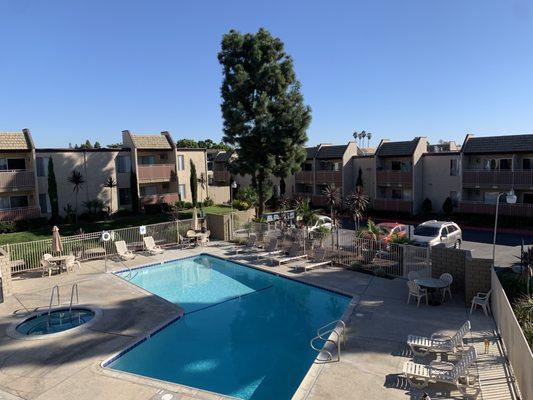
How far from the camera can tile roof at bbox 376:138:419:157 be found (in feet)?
122

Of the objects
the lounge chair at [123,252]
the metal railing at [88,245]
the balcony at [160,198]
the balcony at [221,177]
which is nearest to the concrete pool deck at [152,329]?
the metal railing at [88,245]

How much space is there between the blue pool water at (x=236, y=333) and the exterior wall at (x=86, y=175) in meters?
19.6

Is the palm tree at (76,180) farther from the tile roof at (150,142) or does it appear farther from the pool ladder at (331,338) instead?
the pool ladder at (331,338)

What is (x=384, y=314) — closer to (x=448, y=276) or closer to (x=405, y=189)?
(x=448, y=276)

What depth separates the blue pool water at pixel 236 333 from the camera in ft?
36.0

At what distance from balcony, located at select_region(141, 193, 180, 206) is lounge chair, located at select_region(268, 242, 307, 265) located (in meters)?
23.0

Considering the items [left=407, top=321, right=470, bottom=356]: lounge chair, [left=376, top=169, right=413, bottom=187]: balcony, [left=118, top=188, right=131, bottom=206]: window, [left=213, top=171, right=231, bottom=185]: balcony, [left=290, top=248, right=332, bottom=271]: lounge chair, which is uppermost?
[left=213, top=171, right=231, bottom=185]: balcony

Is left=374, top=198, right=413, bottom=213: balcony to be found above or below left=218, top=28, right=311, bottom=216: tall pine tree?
below

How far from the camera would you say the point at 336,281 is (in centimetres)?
1805

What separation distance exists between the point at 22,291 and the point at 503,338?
1811cm

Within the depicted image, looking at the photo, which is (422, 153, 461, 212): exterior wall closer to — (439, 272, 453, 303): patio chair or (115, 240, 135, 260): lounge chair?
(439, 272, 453, 303): patio chair

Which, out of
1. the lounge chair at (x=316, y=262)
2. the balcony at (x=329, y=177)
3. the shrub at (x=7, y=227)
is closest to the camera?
the lounge chair at (x=316, y=262)

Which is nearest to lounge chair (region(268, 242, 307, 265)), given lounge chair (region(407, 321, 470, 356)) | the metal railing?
the metal railing

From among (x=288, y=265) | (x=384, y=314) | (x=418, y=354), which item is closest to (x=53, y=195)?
(x=288, y=265)
